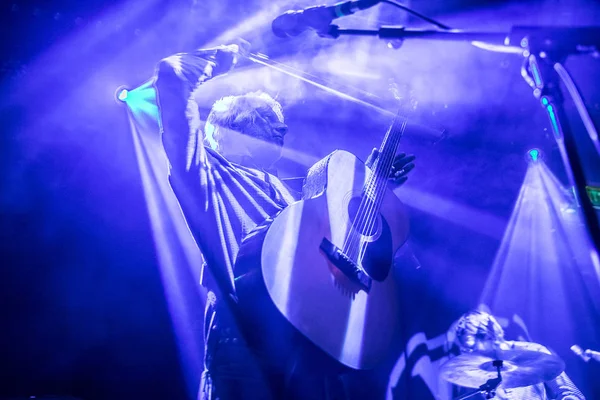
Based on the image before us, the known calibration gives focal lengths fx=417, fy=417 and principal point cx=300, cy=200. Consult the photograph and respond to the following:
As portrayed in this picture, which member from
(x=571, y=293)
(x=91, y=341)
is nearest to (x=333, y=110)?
(x=91, y=341)

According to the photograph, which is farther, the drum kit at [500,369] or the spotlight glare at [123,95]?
the drum kit at [500,369]

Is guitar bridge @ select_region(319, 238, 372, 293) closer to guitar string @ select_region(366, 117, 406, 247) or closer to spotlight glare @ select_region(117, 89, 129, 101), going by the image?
guitar string @ select_region(366, 117, 406, 247)

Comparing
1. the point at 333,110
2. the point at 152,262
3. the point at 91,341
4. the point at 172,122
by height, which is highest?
the point at 333,110

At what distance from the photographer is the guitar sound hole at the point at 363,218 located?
2.09 meters

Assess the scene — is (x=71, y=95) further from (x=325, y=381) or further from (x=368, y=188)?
(x=325, y=381)

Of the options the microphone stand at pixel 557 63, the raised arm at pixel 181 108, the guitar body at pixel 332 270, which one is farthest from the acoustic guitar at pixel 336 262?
the microphone stand at pixel 557 63

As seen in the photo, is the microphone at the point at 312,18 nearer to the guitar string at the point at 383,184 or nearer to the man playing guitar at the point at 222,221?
the man playing guitar at the point at 222,221

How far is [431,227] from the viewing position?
3770 mm

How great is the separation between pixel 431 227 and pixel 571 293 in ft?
5.61

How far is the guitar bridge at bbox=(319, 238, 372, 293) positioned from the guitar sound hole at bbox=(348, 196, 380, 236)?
0.26 metres

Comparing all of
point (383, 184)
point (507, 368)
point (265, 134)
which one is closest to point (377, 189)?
point (383, 184)

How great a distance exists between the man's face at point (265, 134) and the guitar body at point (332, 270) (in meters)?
0.45

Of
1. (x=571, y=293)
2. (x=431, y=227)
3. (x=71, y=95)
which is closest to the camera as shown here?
(x=71, y=95)

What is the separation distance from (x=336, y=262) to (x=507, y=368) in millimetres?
1908
